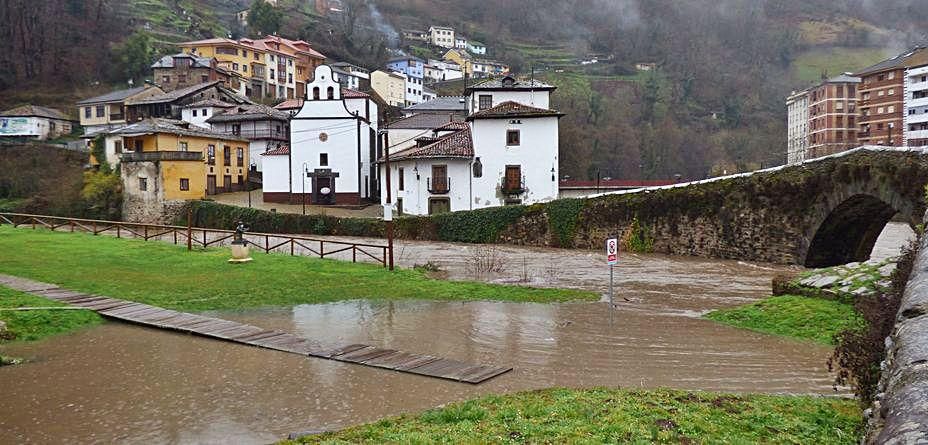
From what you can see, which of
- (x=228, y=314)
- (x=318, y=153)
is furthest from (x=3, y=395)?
(x=318, y=153)

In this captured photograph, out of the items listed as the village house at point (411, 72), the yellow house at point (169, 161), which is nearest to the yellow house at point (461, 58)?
the village house at point (411, 72)

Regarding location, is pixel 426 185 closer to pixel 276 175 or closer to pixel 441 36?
pixel 276 175

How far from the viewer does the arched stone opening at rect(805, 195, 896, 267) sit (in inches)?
962

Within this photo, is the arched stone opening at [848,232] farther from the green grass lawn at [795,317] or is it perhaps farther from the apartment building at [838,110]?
the apartment building at [838,110]

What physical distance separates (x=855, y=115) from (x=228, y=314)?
74.8 meters

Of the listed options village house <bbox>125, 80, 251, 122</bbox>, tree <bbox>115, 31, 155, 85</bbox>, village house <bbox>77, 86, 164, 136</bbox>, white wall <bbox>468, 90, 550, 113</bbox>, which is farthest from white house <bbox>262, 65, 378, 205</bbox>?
tree <bbox>115, 31, 155, 85</bbox>

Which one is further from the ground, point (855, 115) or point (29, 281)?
point (855, 115)

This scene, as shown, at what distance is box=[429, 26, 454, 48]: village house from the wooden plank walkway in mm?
146675

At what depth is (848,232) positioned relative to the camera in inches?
1041

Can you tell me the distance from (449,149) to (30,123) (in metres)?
46.9

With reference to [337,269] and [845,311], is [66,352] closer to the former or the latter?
[337,269]

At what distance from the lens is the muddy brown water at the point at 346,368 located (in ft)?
26.9

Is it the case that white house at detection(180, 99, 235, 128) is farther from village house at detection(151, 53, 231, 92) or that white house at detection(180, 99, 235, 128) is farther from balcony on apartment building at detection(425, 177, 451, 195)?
balcony on apartment building at detection(425, 177, 451, 195)

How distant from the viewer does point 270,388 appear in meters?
9.49
